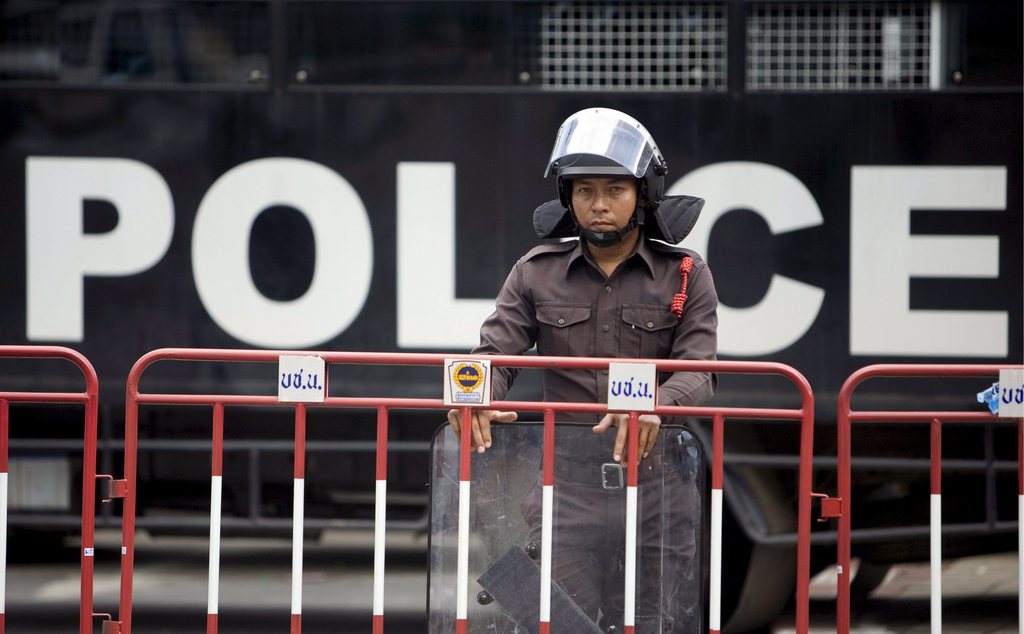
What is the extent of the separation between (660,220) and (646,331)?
35 centimetres

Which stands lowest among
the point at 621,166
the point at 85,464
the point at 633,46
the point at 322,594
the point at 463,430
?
the point at 322,594

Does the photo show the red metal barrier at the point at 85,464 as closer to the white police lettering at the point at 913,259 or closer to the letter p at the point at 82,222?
the letter p at the point at 82,222

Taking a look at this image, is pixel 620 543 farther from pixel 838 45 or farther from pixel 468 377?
pixel 838 45

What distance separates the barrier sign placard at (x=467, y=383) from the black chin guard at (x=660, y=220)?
529 millimetres

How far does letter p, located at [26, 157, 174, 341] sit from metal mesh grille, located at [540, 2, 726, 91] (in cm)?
195

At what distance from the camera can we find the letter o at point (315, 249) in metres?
5.56

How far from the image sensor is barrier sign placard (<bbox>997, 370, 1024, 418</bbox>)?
12.2 ft

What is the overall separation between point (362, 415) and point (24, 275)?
5.64ft

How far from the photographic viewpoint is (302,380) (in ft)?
12.0

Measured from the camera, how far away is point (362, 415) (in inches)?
228

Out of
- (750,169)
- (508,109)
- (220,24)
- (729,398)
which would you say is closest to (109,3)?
(220,24)

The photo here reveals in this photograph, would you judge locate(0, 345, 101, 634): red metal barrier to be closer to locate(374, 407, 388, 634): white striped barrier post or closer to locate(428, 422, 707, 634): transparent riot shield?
locate(374, 407, 388, 634): white striped barrier post

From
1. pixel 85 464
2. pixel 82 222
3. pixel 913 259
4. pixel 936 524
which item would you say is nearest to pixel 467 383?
pixel 85 464

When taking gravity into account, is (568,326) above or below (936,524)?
above
